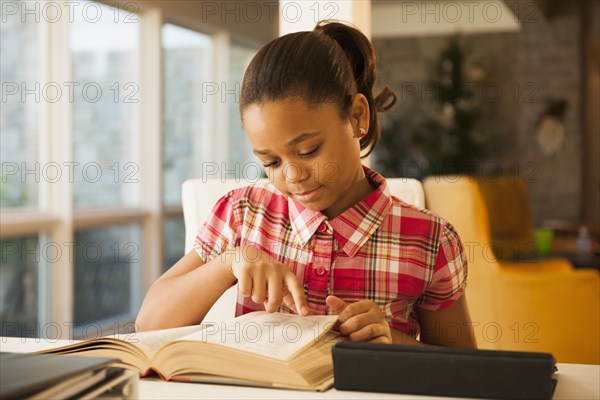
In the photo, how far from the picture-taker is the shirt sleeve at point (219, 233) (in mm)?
1291

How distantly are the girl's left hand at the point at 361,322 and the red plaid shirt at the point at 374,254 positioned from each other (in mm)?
226

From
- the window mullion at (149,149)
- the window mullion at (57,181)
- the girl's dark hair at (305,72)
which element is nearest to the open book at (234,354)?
the girl's dark hair at (305,72)

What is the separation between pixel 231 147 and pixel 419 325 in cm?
534

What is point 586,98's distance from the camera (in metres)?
7.15

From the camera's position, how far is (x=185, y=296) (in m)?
1.18

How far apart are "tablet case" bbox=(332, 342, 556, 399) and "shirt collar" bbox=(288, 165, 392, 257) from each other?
46 cm

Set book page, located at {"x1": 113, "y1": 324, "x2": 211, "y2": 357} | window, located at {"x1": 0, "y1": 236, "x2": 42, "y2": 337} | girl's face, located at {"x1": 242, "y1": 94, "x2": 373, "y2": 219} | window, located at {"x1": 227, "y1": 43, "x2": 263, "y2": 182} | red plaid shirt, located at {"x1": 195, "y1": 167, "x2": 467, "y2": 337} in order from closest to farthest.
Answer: book page, located at {"x1": 113, "y1": 324, "x2": 211, "y2": 357} → girl's face, located at {"x1": 242, "y1": 94, "x2": 373, "y2": 219} → red plaid shirt, located at {"x1": 195, "y1": 167, "x2": 467, "y2": 337} → window, located at {"x1": 0, "y1": 236, "x2": 42, "y2": 337} → window, located at {"x1": 227, "y1": 43, "x2": 263, "y2": 182}

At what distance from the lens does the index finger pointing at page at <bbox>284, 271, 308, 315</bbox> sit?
Result: 3.03 ft

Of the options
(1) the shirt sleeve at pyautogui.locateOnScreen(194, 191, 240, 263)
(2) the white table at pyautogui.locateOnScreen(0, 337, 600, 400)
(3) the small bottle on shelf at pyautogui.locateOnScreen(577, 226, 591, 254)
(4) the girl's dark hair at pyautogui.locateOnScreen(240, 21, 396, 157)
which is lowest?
(3) the small bottle on shelf at pyautogui.locateOnScreen(577, 226, 591, 254)

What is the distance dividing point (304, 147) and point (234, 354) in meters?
0.38

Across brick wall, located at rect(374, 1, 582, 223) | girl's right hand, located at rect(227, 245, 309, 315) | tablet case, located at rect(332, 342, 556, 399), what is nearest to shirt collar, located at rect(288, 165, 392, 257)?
girl's right hand, located at rect(227, 245, 309, 315)

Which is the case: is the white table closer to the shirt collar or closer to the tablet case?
the tablet case

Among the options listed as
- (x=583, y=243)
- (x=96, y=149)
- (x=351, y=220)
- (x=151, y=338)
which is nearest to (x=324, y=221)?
(x=351, y=220)

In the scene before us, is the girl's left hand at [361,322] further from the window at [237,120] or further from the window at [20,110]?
the window at [237,120]
